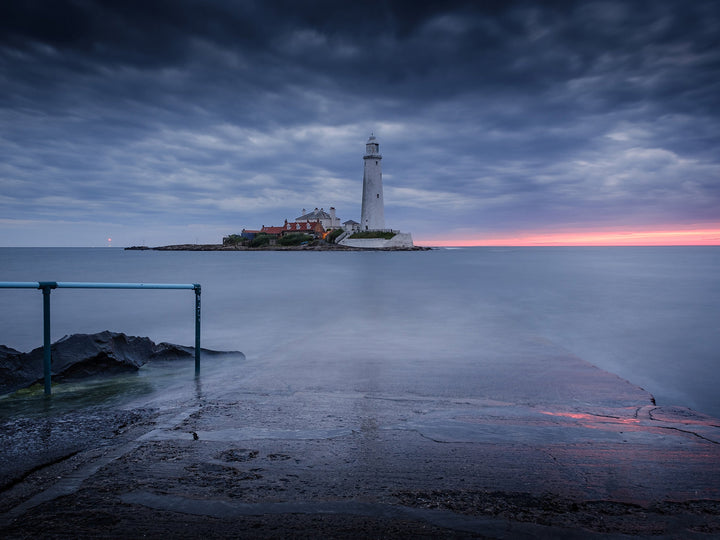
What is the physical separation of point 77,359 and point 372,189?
268 feet

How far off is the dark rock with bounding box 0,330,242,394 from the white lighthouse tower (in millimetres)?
79382

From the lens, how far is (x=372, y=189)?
85.1 m

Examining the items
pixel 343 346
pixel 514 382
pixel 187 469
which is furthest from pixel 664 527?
pixel 343 346

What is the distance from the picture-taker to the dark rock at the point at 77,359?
510cm

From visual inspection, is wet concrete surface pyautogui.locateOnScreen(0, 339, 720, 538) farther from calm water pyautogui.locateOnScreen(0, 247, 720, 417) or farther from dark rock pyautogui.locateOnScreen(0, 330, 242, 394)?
calm water pyautogui.locateOnScreen(0, 247, 720, 417)

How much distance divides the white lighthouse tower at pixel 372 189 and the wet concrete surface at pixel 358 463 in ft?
265

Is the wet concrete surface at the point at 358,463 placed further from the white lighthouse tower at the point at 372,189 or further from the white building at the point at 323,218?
the white building at the point at 323,218

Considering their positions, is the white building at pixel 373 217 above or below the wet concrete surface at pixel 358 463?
above

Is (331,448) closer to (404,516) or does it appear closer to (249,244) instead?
(404,516)

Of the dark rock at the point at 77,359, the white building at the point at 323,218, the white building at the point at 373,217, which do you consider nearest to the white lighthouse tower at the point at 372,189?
the white building at the point at 373,217

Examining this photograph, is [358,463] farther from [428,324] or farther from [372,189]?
[372,189]

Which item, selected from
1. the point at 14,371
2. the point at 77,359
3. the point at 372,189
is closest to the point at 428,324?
the point at 77,359

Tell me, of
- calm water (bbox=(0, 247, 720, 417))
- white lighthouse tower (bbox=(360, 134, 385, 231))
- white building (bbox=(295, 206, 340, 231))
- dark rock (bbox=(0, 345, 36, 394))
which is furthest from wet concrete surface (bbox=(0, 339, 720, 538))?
white building (bbox=(295, 206, 340, 231))

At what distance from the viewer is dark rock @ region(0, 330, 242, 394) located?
5098mm
